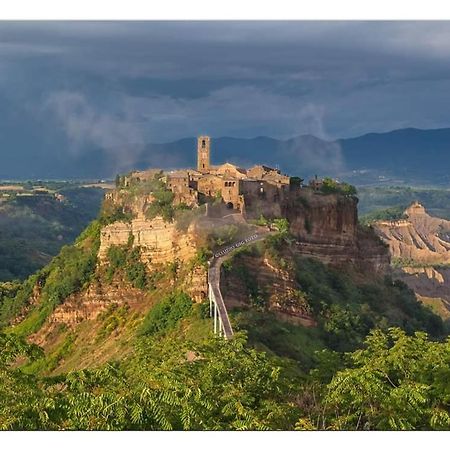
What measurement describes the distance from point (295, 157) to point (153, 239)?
101 feet

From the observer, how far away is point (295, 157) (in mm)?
57062

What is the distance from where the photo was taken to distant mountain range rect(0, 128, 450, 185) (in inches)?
2018

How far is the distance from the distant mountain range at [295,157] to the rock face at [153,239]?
10.9 m

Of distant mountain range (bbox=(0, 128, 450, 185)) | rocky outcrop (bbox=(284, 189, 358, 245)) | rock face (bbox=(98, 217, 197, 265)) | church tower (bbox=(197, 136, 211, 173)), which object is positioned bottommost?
rock face (bbox=(98, 217, 197, 265))

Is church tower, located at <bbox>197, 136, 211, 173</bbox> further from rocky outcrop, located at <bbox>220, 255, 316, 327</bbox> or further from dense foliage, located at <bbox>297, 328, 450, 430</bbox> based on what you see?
dense foliage, located at <bbox>297, 328, 450, 430</bbox>

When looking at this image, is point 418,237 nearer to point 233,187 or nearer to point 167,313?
point 233,187

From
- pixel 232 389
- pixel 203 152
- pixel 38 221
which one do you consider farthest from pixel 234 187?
pixel 38 221

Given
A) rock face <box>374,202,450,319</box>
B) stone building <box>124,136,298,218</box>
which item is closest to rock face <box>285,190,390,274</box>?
stone building <box>124,136,298,218</box>

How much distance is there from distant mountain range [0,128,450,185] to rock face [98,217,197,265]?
10.9 meters

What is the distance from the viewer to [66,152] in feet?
279

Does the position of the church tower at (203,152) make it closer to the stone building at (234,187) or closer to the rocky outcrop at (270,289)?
the stone building at (234,187)

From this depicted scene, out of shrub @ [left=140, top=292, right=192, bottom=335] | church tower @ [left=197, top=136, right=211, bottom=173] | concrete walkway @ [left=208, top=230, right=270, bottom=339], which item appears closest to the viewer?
concrete walkway @ [left=208, top=230, right=270, bottom=339]

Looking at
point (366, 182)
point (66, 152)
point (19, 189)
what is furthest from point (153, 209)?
point (366, 182)

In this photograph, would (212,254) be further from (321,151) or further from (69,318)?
→ (321,151)
